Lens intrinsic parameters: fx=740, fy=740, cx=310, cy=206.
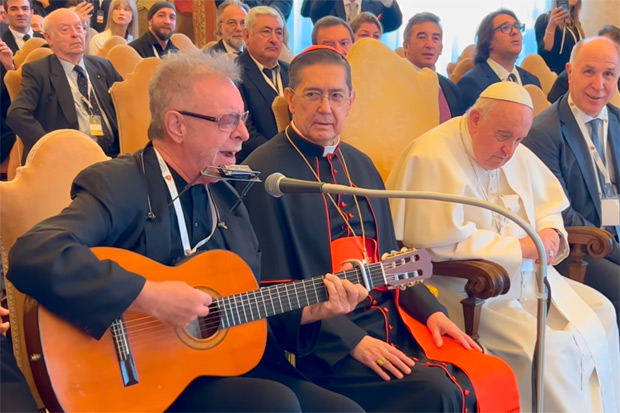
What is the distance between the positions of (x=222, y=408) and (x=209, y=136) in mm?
756

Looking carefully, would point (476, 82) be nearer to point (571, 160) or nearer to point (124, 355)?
point (571, 160)

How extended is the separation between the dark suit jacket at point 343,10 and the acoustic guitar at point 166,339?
5.20 m

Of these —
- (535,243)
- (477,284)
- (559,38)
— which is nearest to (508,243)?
A: (477,284)

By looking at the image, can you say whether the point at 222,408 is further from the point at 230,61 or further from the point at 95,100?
the point at 95,100

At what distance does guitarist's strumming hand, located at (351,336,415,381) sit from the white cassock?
69 cm

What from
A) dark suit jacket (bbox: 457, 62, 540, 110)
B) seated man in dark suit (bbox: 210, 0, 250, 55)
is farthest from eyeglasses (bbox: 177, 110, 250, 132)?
seated man in dark suit (bbox: 210, 0, 250, 55)

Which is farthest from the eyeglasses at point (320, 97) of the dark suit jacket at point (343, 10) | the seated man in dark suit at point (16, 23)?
the seated man in dark suit at point (16, 23)

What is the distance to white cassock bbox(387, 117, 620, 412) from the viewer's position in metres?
2.86

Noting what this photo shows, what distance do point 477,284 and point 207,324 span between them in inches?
46.4

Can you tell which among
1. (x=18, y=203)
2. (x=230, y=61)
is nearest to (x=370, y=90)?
(x=230, y=61)

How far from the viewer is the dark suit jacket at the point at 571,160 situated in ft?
12.1

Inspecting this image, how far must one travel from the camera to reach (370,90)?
3.49m

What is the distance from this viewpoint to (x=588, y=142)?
380 centimetres

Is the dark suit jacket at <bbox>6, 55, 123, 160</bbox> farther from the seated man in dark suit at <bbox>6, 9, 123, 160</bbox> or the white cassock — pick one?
the white cassock
